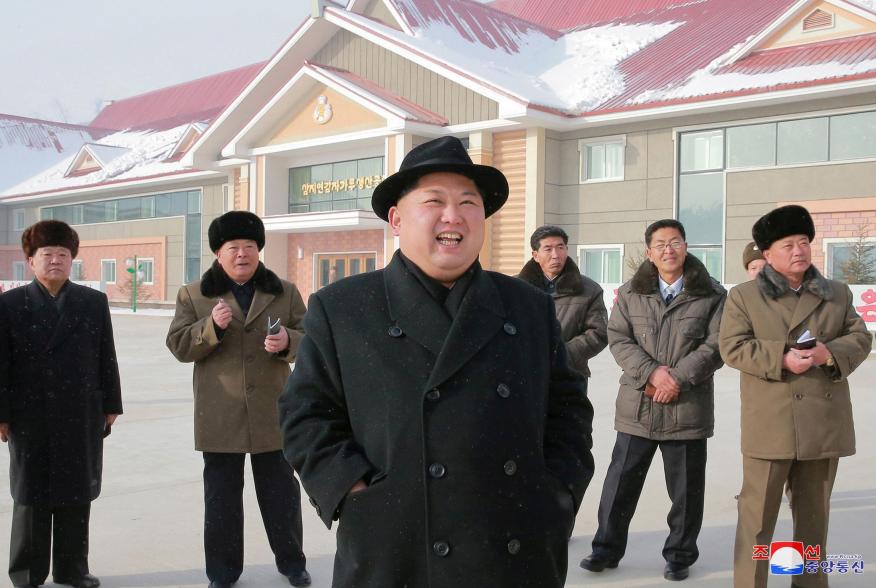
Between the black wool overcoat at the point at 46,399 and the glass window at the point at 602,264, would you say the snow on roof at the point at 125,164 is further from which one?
the black wool overcoat at the point at 46,399

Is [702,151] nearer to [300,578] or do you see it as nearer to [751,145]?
[751,145]

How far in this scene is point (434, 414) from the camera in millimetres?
2248

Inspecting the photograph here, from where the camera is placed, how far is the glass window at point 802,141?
18.1m

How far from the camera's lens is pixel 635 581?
4.48 meters

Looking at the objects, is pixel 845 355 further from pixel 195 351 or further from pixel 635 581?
pixel 195 351

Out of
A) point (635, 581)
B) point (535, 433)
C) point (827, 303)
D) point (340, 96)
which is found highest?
point (340, 96)

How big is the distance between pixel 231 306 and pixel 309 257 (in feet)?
76.7

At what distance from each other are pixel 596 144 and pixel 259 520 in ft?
57.5

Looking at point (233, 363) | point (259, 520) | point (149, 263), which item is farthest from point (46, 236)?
point (149, 263)

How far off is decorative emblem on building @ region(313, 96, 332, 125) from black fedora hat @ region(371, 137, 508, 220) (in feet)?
75.9

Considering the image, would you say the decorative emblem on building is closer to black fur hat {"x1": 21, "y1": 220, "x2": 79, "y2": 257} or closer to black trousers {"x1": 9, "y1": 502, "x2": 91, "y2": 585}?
black fur hat {"x1": 21, "y1": 220, "x2": 79, "y2": 257}

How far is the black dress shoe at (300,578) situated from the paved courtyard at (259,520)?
0.23 ft

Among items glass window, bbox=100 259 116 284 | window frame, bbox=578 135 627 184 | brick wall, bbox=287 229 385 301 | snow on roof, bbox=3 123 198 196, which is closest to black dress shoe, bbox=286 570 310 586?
window frame, bbox=578 135 627 184

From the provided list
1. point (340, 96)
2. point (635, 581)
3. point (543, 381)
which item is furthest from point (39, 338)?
point (340, 96)
